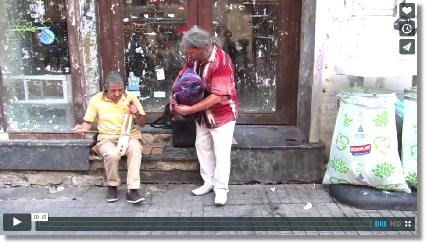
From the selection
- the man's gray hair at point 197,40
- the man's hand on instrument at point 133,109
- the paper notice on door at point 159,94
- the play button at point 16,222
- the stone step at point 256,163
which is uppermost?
the man's gray hair at point 197,40

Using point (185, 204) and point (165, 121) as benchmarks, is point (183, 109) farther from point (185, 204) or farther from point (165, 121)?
point (165, 121)

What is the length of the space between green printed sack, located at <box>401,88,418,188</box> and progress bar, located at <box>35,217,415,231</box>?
0.44 meters

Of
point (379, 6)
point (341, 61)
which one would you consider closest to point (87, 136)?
point (341, 61)

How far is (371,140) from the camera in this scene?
3.90m

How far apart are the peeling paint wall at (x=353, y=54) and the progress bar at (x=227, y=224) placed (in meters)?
0.98

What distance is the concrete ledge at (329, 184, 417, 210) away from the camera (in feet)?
12.9

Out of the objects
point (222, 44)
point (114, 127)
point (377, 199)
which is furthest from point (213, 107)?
point (377, 199)

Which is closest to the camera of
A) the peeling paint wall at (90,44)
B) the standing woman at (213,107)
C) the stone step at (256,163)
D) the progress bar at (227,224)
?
the progress bar at (227,224)

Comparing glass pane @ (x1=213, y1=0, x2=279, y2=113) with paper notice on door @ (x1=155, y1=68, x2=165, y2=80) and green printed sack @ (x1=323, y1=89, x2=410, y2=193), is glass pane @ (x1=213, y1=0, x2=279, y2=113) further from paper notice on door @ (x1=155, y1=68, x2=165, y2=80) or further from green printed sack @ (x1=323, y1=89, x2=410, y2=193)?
green printed sack @ (x1=323, y1=89, x2=410, y2=193)

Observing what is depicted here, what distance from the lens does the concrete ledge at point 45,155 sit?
445cm

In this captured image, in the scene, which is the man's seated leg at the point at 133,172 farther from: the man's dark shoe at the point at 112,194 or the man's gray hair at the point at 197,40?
the man's gray hair at the point at 197,40

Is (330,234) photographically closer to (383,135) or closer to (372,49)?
(383,135)

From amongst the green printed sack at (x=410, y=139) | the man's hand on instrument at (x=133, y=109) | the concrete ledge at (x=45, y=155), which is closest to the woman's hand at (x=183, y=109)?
the man's hand on instrument at (x=133, y=109)

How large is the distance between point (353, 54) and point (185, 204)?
1958 millimetres
